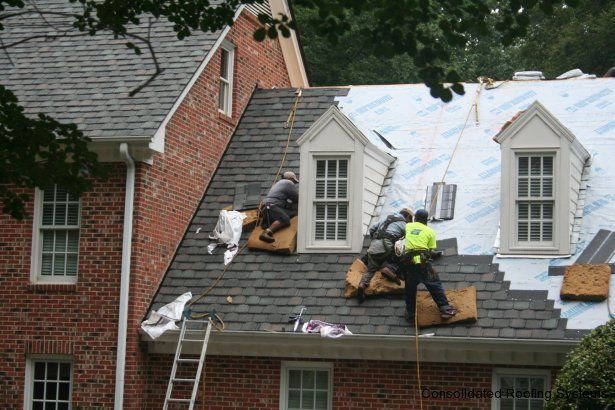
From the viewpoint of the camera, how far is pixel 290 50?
24.1 m

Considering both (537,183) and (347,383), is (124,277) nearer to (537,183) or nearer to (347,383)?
(347,383)

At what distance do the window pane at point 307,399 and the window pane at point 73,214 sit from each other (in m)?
4.53

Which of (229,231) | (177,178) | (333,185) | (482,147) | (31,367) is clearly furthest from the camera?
(482,147)

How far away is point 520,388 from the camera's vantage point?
16375mm

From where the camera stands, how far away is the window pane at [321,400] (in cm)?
1722

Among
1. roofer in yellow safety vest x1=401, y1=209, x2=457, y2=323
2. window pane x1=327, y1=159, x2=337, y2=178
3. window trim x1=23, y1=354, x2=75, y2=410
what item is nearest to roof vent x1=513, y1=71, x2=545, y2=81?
window pane x1=327, y1=159, x2=337, y2=178

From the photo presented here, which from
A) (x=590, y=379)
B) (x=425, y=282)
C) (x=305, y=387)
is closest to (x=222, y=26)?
(x=425, y=282)

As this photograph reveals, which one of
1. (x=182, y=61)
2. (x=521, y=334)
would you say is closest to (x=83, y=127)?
(x=182, y=61)

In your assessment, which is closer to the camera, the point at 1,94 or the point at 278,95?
the point at 1,94

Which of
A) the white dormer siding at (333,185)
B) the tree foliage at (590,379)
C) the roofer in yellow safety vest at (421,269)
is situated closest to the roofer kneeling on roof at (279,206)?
the white dormer siding at (333,185)

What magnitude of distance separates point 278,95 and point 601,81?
19.1 ft

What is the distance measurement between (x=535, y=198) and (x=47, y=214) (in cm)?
762

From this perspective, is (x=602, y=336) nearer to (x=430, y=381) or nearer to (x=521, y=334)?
(x=521, y=334)

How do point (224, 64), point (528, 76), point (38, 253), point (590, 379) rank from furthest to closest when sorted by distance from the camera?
point (224, 64), point (528, 76), point (38, 253), point (590, 379)
